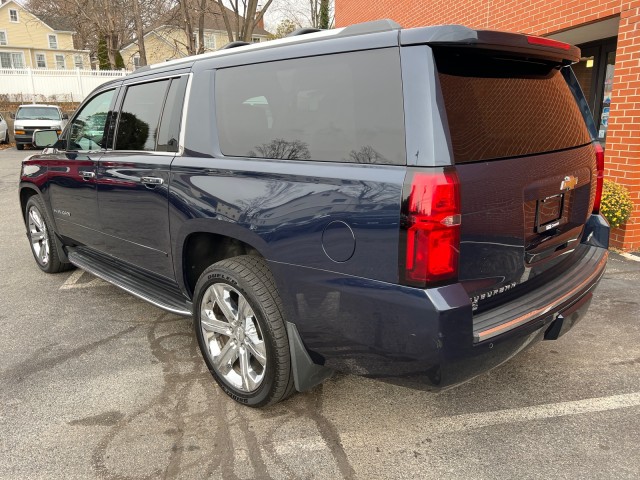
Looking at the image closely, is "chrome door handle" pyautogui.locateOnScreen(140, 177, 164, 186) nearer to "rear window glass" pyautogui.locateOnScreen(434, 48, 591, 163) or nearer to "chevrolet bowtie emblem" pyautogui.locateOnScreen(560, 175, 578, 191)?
"rear window glass" pyautogui.locateOnScreen(434, 48, 591, 163)

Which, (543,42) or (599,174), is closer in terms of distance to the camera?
(543,42)

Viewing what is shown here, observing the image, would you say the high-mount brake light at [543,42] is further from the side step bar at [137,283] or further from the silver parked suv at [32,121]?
the silver parked suv at [32,121]

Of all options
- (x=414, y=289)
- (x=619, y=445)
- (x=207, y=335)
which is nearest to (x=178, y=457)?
(x=207, y=335)

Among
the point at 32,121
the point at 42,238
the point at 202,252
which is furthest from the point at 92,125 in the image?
the point at 32,121

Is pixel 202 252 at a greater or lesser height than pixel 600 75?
lesser

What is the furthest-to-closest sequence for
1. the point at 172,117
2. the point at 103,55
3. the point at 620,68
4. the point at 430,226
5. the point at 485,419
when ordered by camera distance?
1. the point at 103,55
2. the point at 620,68
3. the point at 172,117
4. the point at 485,419
5. the point at 430,226

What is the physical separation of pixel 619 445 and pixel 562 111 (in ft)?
5.66

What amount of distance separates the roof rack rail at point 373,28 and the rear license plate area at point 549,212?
1045 millimetres

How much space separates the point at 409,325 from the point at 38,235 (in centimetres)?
467

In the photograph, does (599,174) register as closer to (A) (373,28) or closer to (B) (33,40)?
(A) (373,28)

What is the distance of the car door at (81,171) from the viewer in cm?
403

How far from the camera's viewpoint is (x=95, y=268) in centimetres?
429

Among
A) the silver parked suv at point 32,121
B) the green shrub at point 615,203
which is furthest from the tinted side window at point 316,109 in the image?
the silver parked suv at point 32,121

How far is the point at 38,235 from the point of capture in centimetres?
538
